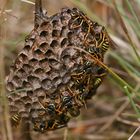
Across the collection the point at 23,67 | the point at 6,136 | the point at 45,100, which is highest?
the point at 23,67

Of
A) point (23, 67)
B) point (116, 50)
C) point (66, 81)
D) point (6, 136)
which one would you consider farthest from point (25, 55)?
point (116, 50)

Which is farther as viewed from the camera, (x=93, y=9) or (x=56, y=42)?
(x=93, y=9)

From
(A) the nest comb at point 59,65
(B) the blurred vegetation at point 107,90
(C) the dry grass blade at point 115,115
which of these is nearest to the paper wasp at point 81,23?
A: (A) the nest comb at point 59,65

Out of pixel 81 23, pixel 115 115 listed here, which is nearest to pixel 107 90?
pixel 115 115

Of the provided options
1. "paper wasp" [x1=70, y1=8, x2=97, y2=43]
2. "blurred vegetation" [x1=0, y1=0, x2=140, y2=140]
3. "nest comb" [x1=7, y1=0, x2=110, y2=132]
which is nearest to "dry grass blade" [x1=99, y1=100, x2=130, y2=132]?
"blurred vegetation" [x1=0, y1=0, x2=140, y2=140]

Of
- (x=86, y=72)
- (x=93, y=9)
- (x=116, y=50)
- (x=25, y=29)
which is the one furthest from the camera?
(x=93, y=9)

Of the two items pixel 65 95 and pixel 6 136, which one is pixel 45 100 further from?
pixel 6 136

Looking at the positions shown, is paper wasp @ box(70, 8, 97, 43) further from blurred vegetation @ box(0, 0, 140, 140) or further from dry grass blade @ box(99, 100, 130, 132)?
dry grass blade @ box(99, 100, 130, 132)

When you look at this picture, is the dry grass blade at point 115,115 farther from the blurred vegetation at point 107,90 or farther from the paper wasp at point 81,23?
the paper wasp at point 81,23

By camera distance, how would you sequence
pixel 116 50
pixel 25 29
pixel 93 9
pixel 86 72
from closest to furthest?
pixel 86 72 → pixel 116 50 → pixel 25 29 → pixel 93 9
